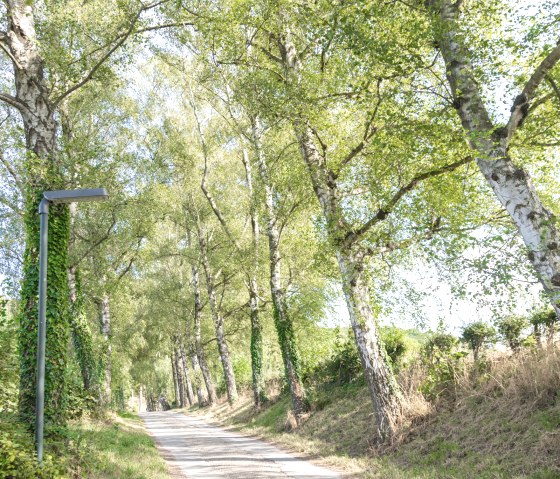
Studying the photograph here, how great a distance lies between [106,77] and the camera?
37.2ft

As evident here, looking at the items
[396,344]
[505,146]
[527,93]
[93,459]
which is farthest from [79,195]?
[396,344]

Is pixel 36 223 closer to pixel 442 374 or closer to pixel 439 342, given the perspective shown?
pixel 442 374

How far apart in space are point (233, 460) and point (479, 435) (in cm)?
554

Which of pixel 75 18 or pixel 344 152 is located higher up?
pixel 75 18

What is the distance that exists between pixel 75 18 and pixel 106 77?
1.70m

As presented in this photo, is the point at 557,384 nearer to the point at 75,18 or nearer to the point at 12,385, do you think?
the point at 12,385

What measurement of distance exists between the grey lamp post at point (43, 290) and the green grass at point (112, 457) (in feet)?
5.16

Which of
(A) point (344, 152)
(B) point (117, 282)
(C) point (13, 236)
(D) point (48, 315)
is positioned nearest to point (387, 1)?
(A) point (344, 152)

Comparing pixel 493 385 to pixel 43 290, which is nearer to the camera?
pixel 43 290

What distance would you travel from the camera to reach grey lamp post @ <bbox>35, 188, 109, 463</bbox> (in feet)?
20.4

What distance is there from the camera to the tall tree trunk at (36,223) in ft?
26.1

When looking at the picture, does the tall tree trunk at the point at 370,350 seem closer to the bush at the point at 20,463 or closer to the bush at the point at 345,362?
the bush at the point at 345,362

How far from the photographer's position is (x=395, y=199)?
969 cm

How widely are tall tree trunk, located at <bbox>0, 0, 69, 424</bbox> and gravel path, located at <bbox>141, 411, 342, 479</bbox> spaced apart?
343 cm
